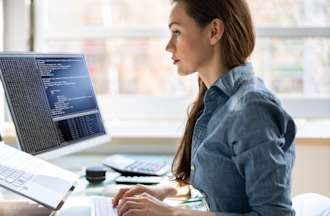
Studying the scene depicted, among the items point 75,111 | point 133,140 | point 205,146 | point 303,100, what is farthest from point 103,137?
point 303,100

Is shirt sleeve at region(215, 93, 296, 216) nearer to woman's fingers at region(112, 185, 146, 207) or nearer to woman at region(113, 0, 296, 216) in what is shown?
woman at region(113, 0, 296, 216)

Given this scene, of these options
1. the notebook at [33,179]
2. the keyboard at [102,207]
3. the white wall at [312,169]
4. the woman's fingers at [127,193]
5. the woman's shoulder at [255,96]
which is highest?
the woman's shoulder at [255,96]

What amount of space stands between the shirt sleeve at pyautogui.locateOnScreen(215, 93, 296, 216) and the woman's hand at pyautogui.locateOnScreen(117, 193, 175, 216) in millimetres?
117

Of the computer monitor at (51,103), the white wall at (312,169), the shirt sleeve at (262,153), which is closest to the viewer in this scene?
the shirt sleeve at (262,153)

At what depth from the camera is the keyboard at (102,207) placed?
1.31 m

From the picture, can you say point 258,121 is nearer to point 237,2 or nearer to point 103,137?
point 237,2

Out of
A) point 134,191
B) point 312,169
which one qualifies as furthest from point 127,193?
point 312,169

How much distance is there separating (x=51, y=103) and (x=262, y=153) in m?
0.78

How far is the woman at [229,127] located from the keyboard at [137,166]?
0.35m

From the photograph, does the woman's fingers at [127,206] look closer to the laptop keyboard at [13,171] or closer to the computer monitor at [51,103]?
the laptop keyboard at [13,171]

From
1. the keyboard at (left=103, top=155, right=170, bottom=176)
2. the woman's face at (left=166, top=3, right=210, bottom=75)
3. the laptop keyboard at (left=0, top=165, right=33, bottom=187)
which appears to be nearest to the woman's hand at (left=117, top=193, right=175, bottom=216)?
the laptop keyboard at (left=0, top=165, right=33, bottom=187)

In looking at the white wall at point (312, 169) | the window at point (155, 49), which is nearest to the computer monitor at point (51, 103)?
the window at point (155, 49)

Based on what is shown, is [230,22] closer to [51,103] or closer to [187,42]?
[187,42]

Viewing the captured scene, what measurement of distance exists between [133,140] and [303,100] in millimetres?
874
